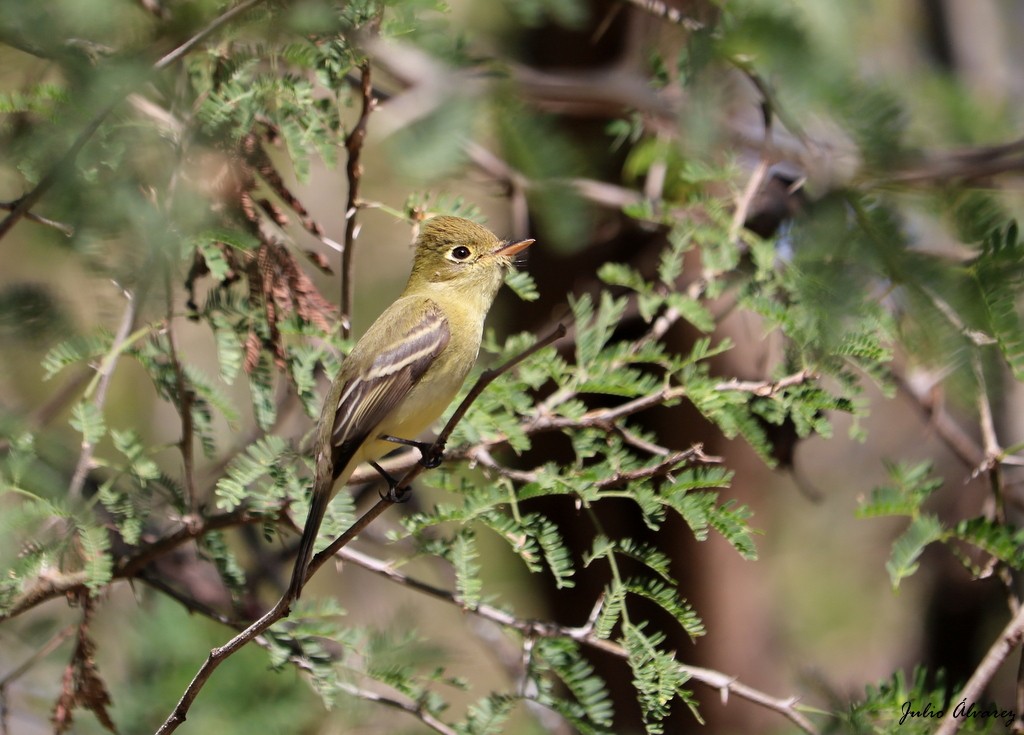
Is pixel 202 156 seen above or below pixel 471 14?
below

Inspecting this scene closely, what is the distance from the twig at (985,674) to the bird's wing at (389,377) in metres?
1.86

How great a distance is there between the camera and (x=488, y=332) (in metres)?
3.80

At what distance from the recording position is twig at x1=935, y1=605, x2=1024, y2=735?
2842 millimetres

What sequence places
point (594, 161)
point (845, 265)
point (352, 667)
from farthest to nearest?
point (594, 161) → point (352, 667) → point (845, 265)

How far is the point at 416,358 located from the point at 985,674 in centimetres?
197

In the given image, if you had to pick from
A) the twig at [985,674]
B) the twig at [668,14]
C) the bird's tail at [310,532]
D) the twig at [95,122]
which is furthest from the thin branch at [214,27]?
the twig at [985,674]

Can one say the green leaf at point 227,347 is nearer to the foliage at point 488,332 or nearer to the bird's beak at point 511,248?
the foliage at point 488,332

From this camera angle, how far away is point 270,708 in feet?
13.6

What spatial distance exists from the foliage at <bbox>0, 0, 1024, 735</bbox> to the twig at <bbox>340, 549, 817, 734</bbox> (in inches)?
0.6

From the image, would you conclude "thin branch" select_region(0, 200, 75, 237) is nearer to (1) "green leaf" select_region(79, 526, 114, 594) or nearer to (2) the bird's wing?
(1) "green leaf" select_region(79, 526, 114, 594)

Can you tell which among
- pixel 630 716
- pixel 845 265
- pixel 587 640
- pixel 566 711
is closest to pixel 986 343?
pixel 845 265

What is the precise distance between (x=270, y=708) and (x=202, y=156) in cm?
255

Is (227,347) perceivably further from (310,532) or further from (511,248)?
(511,248)

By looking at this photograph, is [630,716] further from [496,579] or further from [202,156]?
[202,156]
